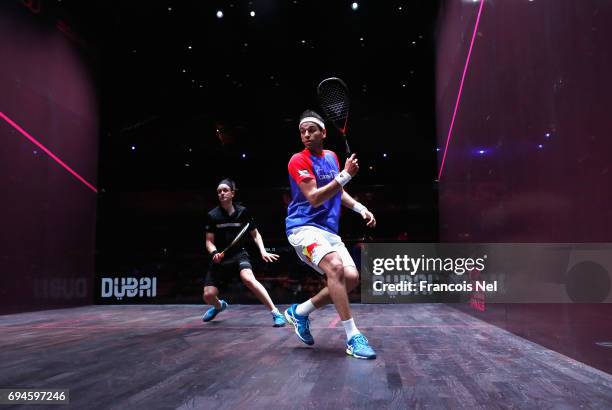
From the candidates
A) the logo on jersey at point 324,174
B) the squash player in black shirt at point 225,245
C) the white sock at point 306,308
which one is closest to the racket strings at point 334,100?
the logo on jersey at point 324,174

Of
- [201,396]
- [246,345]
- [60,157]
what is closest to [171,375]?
[201,396]

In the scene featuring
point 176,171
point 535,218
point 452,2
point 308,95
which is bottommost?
point 535,218

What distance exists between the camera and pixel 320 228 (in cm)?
236

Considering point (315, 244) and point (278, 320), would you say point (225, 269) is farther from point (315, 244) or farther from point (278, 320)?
point (315, 244)

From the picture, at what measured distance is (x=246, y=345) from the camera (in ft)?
8.44

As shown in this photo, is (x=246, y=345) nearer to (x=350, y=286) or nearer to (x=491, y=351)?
(x=350, y=286)

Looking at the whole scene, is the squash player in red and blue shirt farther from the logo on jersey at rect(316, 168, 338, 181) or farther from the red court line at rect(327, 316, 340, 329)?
the red court line at rect(327, 316, 340, 329)

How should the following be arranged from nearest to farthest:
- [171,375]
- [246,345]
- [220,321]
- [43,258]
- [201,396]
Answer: [201,396]
[171,375]
[246,345]
[220,321]
[43,258]

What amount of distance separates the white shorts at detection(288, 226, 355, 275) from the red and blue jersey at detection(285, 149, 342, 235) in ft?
0.10

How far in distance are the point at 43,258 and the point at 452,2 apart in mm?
4833
